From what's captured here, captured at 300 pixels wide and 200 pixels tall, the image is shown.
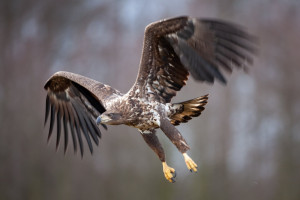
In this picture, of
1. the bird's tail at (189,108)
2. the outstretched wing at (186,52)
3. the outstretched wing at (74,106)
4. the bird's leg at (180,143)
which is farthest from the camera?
the outstretched wing at (74,106)

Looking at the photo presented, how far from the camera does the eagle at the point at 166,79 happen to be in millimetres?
4383

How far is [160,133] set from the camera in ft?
34.5

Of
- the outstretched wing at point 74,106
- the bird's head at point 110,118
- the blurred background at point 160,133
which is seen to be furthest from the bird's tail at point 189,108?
the blurred background at point 160,133

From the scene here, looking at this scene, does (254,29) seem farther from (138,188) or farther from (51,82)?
(51,82)

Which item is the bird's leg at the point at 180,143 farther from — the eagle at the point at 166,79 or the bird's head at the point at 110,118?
the bird's head at the point at 110,118

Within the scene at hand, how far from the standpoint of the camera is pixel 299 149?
10.1 meters

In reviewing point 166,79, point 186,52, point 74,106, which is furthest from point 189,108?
point 74,106

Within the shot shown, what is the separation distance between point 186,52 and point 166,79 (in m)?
0.73

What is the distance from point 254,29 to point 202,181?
3.71 m

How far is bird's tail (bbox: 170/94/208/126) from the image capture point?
5.36 meters

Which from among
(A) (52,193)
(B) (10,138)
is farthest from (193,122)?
(B) (10,138)

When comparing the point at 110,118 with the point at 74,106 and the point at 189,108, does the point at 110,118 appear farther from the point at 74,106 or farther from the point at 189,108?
the point at 74,106

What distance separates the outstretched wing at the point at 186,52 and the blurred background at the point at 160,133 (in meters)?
5.20

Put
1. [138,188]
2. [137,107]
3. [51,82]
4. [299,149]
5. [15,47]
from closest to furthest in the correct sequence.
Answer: [137,107], [51,82], [299,149], [138,188], [15,47]
